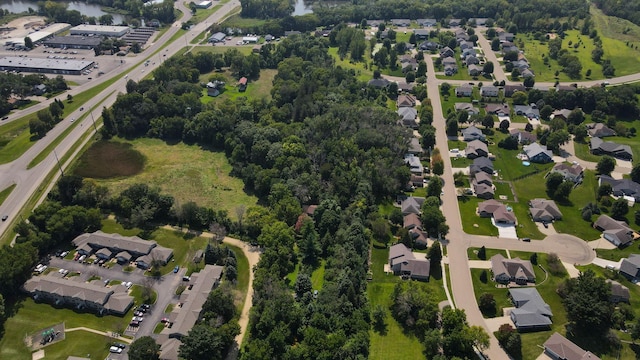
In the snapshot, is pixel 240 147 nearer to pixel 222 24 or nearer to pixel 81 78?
pixel 81 78

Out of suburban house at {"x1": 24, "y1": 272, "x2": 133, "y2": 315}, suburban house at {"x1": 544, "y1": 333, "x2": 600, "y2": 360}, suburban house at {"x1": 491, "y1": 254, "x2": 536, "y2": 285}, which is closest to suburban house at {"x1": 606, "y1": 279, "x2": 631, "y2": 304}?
suburban house at {"x1": 491, "y1": 254, "x2": 536, "y2": 285}

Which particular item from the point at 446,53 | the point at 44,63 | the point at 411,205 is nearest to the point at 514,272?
the point at 411,205

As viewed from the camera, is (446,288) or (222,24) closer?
(446,288)

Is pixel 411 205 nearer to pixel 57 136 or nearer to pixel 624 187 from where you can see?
pixel 624 187

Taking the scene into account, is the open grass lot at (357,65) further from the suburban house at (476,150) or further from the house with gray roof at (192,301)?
the house with gray roof at (192,301)

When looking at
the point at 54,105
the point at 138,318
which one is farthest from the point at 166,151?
the point at 138,318

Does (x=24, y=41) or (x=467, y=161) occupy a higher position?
(x=24, y=41)
